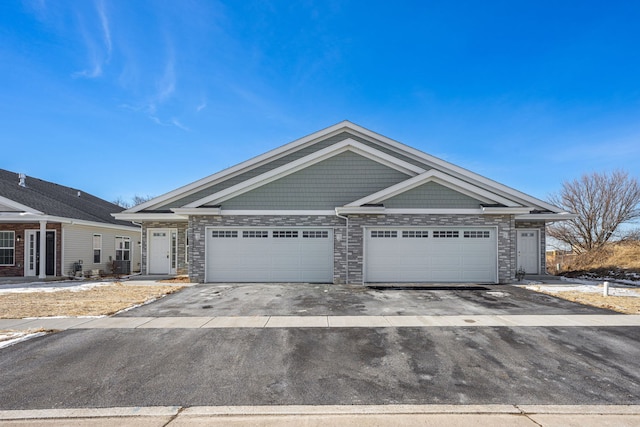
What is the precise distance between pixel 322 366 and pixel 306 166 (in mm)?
10930

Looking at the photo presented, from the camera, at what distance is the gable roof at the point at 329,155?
46.9ft

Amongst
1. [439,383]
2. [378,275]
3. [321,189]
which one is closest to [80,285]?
[321,189]

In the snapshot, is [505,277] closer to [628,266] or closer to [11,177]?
[628,266]

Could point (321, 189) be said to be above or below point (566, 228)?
above

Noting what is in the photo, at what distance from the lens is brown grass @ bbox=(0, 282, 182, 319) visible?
355 inches

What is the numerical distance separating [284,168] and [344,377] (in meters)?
11.1

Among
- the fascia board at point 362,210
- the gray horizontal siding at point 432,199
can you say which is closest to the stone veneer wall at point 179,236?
the fascia board at point 362,210

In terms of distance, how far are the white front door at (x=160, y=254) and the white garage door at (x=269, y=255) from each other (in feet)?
12.1

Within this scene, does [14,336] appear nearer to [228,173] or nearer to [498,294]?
[228,173]

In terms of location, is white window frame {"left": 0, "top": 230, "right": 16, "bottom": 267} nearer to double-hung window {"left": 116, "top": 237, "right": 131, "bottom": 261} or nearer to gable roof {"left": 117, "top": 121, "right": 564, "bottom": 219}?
double-hung window {"left": 116, "top": 237, "right": 131, "bottom": 261}

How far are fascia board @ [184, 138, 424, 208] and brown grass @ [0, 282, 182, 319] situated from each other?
158 inches

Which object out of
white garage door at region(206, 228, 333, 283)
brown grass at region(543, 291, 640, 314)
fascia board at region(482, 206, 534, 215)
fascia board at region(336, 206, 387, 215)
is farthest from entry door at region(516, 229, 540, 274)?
white garage door at region(206, 228, 333, 283)

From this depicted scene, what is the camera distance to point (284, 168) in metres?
15.2

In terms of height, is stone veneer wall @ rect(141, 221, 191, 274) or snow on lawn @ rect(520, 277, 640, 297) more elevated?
stone veneer wall @ rect(141, 221, 191, 274)
